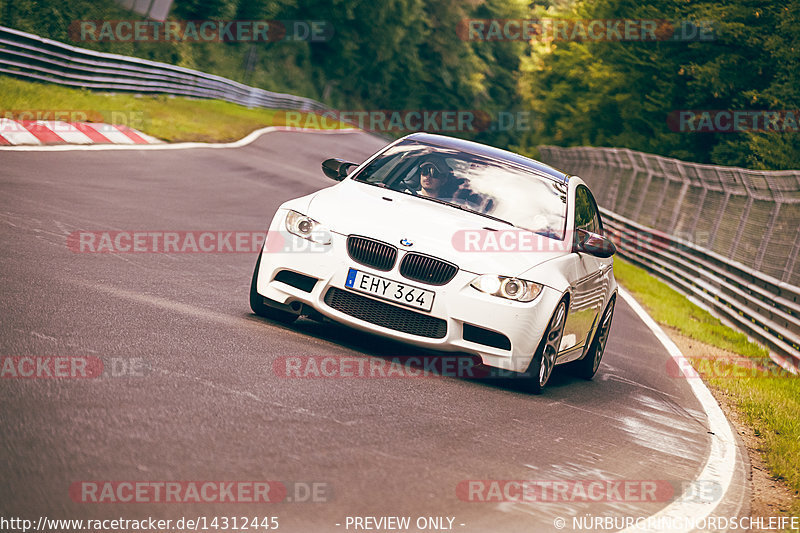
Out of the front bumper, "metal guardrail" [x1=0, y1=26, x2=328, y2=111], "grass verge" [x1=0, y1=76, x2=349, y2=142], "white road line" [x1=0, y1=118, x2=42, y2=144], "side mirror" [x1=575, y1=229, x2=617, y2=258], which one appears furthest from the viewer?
"metal guardrail" [x1=0, y1=26, x2=328, y2=111]

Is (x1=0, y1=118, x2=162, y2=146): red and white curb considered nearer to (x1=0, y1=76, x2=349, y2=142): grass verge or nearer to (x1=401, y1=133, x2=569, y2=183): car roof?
(x1=0, y1=76, x2=349, y2=142): grass verge

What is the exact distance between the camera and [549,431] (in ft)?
22.5

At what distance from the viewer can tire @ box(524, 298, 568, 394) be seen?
7746mm

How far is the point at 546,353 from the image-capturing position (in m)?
7.90

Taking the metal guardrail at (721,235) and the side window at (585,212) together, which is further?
the metal guardrail at (721,235)

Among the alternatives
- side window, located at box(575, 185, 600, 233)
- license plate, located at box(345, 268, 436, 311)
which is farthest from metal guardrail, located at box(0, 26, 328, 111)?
license plate, located at box(345, 268, 436, 311)

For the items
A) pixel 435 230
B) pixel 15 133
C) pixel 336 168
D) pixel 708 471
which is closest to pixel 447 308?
pixel 435 230

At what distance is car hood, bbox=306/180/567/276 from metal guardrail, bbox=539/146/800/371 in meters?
6.01

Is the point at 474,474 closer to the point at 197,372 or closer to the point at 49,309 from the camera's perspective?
the point at 197,372

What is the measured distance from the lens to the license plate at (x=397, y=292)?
7.43 m

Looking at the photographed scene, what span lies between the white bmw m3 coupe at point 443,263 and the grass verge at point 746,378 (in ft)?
5.54

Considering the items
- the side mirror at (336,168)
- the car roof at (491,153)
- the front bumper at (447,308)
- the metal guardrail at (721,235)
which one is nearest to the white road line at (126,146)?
the side mirror at (336,168)

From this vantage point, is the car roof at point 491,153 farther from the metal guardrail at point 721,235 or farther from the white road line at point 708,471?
the metal guardrail at point 721,235

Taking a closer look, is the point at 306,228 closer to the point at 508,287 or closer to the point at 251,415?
the point at 508,287
